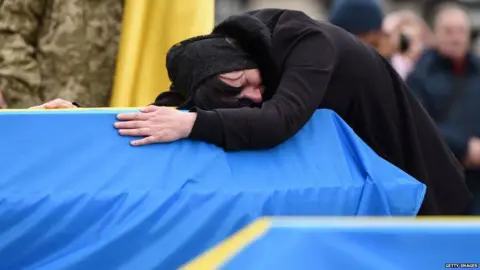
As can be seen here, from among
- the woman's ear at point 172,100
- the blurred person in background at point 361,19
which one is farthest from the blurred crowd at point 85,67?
the woman's ear at point 172,100

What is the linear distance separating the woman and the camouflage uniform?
66cm

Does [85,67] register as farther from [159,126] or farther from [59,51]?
[159,126]

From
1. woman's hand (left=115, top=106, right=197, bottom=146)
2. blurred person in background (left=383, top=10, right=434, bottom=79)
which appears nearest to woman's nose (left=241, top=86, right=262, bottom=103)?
woman's hand (left=115, top=106, right=197, bottom=146)

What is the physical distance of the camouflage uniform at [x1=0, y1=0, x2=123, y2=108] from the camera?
2.97 m

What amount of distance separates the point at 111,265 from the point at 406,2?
5.79 metres

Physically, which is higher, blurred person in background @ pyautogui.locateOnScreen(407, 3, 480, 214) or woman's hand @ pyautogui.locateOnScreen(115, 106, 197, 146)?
woman's hand @ pyautogui.locateOnScreen(115, 106, 197, 146)

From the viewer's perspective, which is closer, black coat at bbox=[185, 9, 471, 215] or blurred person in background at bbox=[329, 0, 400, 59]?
black coat at bbox=[185, 9, 471, 215]

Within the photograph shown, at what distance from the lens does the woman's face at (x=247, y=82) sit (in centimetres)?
217

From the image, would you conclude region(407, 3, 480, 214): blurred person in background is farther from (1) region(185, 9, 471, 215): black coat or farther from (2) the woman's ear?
(2) the woman's ear

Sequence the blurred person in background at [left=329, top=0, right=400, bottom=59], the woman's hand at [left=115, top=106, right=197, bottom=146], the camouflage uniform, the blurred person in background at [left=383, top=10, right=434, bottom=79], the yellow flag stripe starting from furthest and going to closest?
the blurred person in background at [left=383, top=10, right=434, bottom=79] → the blurred person in background at [left=329, top=0, right=400, bottom=59] → the camouflage uniform → the woman's hand at [left=115, top=106, right=197, bottom=146] → the yellow flag stripe

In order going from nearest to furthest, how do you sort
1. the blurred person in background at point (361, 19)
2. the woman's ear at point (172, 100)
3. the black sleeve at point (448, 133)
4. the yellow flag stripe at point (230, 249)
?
1. the yellow flag stripe at point (230, 249)
2. the woman's ear at point (172, 100)
3. the black sleeve at point (448, 133)
4. the blurred person in background at point (361, 19)

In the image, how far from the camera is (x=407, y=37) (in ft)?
14.6

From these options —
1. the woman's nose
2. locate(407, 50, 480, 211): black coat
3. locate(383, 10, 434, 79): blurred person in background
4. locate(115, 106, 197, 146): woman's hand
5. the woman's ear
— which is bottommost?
locate(383, 10, 434, 79): blurred person in background

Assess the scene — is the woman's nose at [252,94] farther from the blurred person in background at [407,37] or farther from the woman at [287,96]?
the blurred person in background at [407,37]
